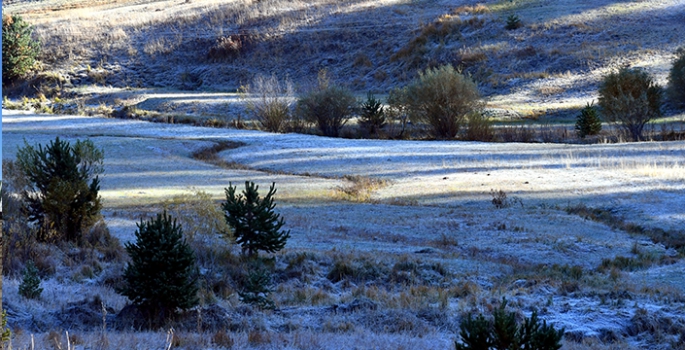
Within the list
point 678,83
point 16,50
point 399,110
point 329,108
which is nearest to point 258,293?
point 399,110

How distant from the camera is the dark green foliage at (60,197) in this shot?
1558cm

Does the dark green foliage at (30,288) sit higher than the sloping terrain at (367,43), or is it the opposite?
the sloping terrain at (367,43)

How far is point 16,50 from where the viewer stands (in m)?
68.7

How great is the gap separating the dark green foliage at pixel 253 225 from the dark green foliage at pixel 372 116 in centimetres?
3141

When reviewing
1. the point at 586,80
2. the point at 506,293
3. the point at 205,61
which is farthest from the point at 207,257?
the point at 205,61

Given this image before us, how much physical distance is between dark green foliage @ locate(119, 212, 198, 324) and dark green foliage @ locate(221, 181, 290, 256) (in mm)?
3927

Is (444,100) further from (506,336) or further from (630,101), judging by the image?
(506,336)

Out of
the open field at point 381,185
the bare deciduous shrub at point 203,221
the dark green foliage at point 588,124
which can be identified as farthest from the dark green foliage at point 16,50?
the bare deciduous shrub at point 203,221

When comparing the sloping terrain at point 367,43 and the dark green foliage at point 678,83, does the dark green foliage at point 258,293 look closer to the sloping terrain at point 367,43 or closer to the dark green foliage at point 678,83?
the dark green foliage at point 678,83

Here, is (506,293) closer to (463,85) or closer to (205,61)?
(463,85)

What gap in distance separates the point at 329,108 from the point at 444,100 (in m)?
7.30

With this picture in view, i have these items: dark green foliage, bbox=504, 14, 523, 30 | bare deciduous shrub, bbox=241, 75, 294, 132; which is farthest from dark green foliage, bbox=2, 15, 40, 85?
dark green foliage, bbox=504, 14, 523, 30

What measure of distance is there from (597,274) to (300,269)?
584cm

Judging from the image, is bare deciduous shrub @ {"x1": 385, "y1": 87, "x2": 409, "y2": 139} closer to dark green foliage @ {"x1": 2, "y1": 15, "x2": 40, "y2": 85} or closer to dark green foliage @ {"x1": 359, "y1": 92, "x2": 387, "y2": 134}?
dark green foliage @ {"x1": 359, "y1": 92, "x2": 387, "y2": 134}
